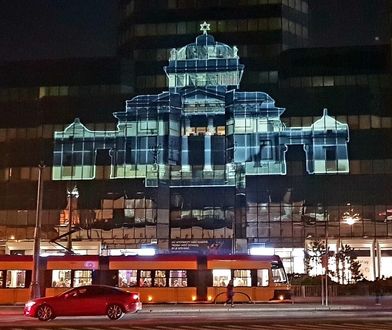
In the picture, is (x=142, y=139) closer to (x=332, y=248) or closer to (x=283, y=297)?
(x=332, y=248)

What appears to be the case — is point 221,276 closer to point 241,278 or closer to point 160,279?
point 241,278

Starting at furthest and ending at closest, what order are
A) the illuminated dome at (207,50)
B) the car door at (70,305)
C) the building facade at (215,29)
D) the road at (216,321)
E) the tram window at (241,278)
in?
the building facade at (215,29) → the illuminated dome at (207,50) → the tram window at (241,278) → the car door at (70,305) → the road at (216,321)

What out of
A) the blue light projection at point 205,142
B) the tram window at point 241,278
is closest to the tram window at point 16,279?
the tram window at point 241,278

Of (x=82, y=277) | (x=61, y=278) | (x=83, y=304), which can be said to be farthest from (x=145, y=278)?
(x=83, y=304)

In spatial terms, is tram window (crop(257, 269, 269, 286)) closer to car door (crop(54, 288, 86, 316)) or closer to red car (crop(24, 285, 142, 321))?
red car (crop(24, 285, 142, 321))

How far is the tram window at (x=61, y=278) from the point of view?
138 ft

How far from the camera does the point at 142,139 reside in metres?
80.8

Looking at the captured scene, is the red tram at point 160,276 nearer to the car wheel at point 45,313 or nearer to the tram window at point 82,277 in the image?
the tram window at point 82,277

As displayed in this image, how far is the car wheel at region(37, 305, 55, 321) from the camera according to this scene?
29125mm

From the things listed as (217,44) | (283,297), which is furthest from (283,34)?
(283,297)

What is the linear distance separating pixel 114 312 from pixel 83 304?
1.44 meters

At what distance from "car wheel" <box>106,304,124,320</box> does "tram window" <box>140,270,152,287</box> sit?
40.1ft

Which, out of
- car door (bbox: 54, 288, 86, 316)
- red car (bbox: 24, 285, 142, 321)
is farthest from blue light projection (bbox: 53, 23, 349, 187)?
car door (bbox: 54, 288, 86, 316)

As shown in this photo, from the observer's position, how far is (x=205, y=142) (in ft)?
262
